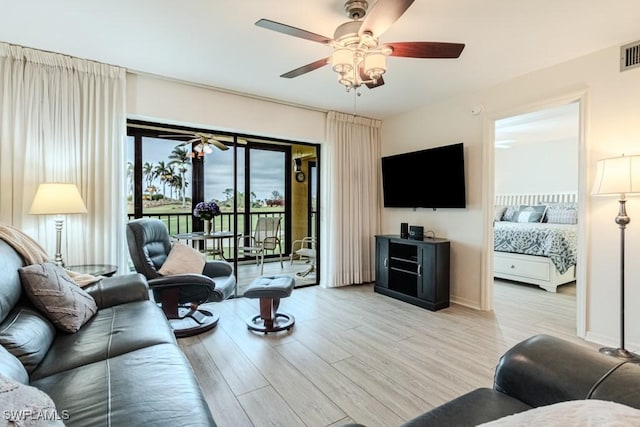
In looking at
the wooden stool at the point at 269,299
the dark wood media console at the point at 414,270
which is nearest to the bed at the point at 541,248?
the dark wood media console at the point at 414,270

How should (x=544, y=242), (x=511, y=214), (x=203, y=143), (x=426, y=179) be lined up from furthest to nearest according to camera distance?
(x=511, y=214), (x=203, y=143), (x=544, y=242), (x=426, y=179)

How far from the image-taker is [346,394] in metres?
2.00

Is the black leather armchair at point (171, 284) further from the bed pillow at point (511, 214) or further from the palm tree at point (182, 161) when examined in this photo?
the bed pillow at point (511, 214)

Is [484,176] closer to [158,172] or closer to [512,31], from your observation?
[512,31]

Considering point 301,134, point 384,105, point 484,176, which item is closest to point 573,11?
point 484,176

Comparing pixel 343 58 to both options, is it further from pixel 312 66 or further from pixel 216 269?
pixel 216 269

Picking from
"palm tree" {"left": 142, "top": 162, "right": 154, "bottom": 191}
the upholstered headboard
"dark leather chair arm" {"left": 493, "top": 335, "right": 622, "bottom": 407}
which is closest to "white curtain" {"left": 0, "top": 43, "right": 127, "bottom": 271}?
"palm tree" {"left": 142, "top": 162, "right": 154, "bottom": 191}

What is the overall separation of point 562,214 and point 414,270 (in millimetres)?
3260

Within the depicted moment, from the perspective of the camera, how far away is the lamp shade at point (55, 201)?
8.00 feet

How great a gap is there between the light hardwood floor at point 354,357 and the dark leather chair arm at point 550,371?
2.62 feet

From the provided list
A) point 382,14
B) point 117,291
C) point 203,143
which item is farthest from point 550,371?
point 203,143

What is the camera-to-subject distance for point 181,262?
118 inches

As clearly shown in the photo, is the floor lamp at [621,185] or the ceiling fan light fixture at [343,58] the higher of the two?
the ceiling fan light fixture at [343,58]

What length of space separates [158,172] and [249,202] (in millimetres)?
1467
